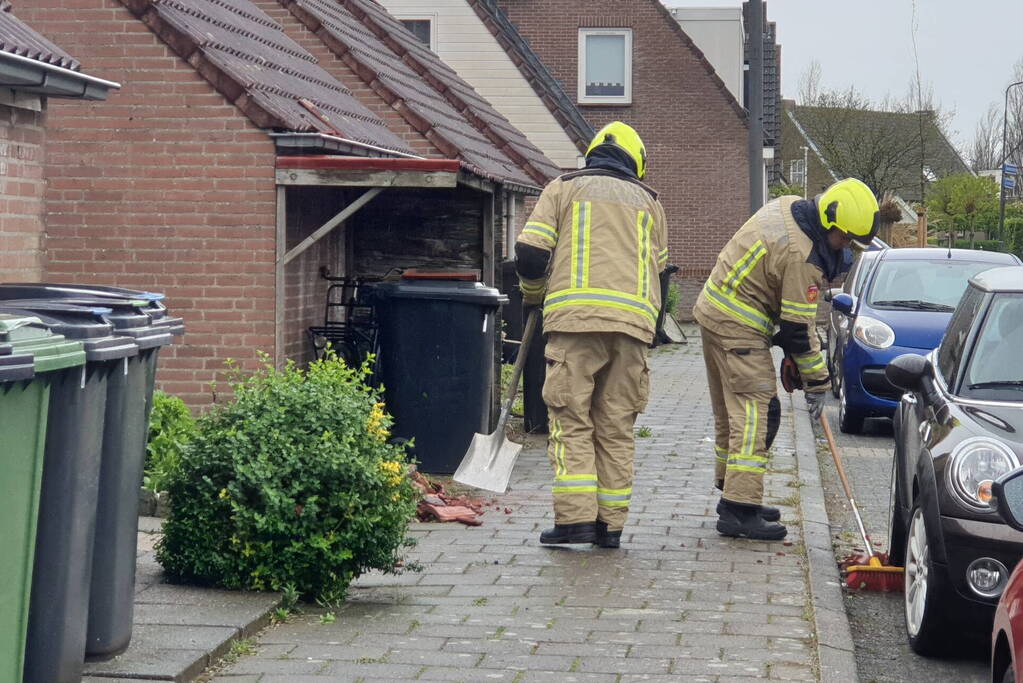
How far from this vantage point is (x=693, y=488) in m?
9.08

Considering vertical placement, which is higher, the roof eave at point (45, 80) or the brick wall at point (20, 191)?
the roof eave at point (45, 80)

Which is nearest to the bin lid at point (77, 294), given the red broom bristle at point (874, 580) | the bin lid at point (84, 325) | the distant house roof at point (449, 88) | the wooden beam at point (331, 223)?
the bin lid at point (84, 325)

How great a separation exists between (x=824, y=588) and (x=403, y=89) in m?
8.35

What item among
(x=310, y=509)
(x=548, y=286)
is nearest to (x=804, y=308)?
(x=548, y=286)

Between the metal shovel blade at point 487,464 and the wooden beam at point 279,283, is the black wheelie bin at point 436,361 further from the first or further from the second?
the metal shovel blade at point 487,464

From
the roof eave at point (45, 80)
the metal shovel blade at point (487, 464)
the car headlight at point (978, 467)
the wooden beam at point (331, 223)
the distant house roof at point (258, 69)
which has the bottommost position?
the metal shovel blade at point (487, 464)

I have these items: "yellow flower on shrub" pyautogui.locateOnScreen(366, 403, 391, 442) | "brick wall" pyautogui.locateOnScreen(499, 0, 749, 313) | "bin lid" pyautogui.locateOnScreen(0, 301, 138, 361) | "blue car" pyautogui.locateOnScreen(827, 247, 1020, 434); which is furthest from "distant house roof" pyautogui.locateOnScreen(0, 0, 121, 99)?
"brick wall" pyautogui.locateOnScreen(499, 0, 749, 313)

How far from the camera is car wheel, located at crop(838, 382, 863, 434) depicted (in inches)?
510

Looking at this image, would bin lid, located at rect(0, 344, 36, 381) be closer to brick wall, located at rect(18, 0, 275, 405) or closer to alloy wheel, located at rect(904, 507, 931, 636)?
alloy wheel, located at rect(904, 507, 931, 636)

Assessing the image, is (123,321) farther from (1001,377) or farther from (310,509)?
(1001,377)

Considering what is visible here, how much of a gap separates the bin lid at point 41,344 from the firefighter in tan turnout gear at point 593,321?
3143 mm

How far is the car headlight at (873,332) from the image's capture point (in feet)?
42.0

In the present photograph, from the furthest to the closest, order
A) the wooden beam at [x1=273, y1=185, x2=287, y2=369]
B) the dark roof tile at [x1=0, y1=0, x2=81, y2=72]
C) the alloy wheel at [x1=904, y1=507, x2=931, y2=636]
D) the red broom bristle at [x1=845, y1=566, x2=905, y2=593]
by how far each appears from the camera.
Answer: the wooden beam at [x1=273, y1=185, x2=287, y2=369], the red broom bristle at [x1=845, y1=566, x2=905, y2=593], the dark roof tile at [x1=0, y1=0, x2=81, y2=72], the alloy wheel at [x1=904, y1=507, x2=931, y2=636]

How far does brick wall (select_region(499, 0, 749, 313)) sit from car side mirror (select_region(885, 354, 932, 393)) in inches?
953
